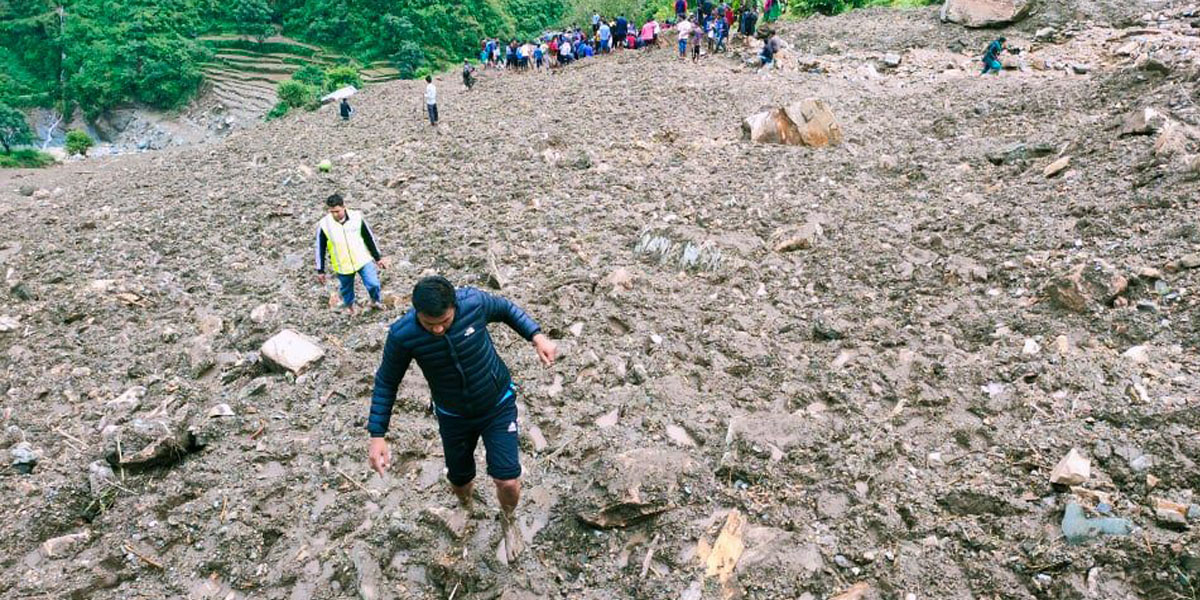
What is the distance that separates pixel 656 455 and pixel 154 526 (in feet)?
10.2

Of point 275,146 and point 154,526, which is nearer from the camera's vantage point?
point 154,526

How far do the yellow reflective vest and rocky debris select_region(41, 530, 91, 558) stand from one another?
109 inches

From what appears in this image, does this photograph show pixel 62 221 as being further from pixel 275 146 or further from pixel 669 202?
pixel 669 202

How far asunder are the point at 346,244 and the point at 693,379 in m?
3.40

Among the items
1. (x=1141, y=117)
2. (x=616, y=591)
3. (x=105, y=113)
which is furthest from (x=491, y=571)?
(x=105, y=113)

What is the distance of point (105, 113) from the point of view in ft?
171

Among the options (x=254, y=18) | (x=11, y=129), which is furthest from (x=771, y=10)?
(x=254, y=18)

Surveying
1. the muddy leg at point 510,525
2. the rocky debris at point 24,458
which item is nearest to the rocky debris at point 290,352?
the rocky debris at point 24,458

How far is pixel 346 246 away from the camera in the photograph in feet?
19.1

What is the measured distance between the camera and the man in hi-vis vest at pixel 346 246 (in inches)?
227

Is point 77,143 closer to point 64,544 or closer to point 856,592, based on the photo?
point 64,544

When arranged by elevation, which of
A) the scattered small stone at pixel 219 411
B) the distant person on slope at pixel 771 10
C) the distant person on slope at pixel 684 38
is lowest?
the scattered small stone at pixel 219 411

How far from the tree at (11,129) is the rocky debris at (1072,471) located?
54.5 m

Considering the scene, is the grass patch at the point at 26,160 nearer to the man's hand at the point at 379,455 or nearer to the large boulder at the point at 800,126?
the large boulder at the point at 800,126
